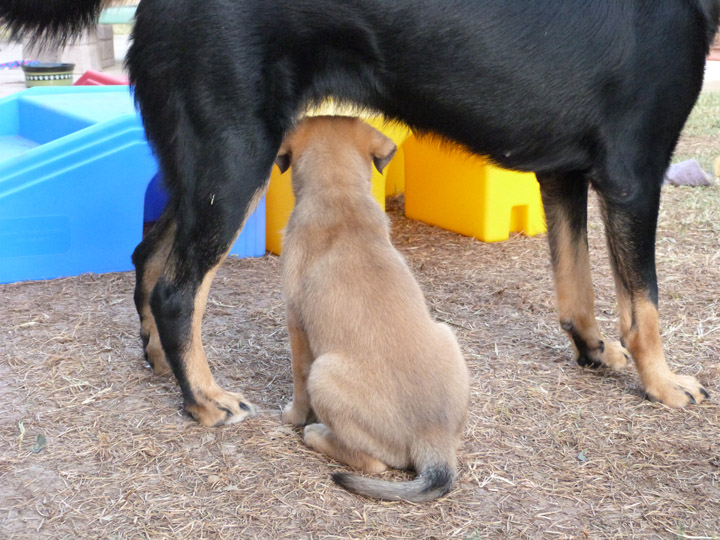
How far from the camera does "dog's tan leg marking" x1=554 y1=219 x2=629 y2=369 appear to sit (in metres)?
3.54

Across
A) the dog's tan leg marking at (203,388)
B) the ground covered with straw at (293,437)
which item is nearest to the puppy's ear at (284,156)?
the dog's tan leg marking at (203,388)

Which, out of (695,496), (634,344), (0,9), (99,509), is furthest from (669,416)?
(0,9)

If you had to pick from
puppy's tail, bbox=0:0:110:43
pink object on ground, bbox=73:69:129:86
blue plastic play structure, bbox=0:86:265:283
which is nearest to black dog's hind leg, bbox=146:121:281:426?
puppy's tail, bbox=0:0:110:43

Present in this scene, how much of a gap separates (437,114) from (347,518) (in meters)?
1.55

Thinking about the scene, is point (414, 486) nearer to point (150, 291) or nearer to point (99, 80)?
point (150, 291)

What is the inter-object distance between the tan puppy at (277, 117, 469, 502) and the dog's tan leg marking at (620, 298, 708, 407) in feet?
3.19

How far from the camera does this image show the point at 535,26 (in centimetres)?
303

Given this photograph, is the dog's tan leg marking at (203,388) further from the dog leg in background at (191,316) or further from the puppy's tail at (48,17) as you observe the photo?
the puppy's tail at (48,17)

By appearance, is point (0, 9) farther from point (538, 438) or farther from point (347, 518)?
point (538, 438)

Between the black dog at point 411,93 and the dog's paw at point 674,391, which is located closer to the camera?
the black dog at point 411,93

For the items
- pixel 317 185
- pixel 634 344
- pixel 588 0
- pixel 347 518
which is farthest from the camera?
pixel 634 344

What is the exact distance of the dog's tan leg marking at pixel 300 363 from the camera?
2861mm

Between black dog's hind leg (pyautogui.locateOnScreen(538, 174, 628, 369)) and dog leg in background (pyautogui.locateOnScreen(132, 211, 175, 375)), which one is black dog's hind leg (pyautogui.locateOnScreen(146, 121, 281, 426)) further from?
black dog's hind leg (pyautogui.locateOnScreen(538, 174, 628, 369))

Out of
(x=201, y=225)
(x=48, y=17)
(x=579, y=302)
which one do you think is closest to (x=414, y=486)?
(x=201, y=225)
